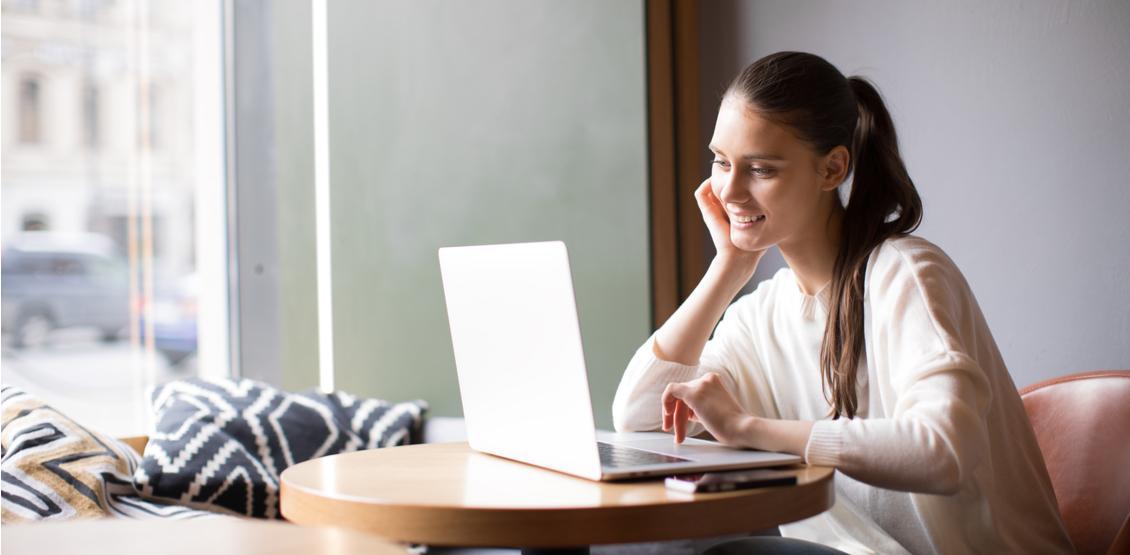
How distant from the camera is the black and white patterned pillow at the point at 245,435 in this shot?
92.4 inches

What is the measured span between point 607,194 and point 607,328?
1.21 feet

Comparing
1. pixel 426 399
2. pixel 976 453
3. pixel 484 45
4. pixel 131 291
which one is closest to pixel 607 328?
pixel 426 399

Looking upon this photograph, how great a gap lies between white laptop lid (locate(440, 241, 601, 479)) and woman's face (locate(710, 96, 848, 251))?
0.46 m

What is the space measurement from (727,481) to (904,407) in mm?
325

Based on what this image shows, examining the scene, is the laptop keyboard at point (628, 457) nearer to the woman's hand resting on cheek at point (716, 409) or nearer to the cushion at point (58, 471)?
the woman's hand resting on cheek at point (716, 409)

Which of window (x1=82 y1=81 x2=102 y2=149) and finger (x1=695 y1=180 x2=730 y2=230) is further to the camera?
window (x1=82 y1=81 x2=102 y2=149)

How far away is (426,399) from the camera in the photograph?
311cm

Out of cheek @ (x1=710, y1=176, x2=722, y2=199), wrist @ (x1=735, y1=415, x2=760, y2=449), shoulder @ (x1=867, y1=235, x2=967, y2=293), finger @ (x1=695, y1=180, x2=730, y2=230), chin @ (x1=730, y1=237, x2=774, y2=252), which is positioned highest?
cheek @ (x1=710, y1=176, x2=722, y2=199)

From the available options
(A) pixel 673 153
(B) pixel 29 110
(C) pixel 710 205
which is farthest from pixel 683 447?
(B) pixel 29 110

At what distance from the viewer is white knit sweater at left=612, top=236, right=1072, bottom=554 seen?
4.14 ft

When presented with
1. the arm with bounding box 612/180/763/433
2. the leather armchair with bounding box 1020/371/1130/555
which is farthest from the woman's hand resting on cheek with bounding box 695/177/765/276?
the leather armchair with bounding box 1020/371/1130/555

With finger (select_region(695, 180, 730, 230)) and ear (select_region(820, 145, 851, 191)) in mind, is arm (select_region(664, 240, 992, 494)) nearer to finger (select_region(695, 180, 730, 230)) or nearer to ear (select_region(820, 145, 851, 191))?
ear (select_region(820, 145, 851, 191))

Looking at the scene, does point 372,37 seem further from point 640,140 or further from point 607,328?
point 607,328

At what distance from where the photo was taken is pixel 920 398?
130cm
